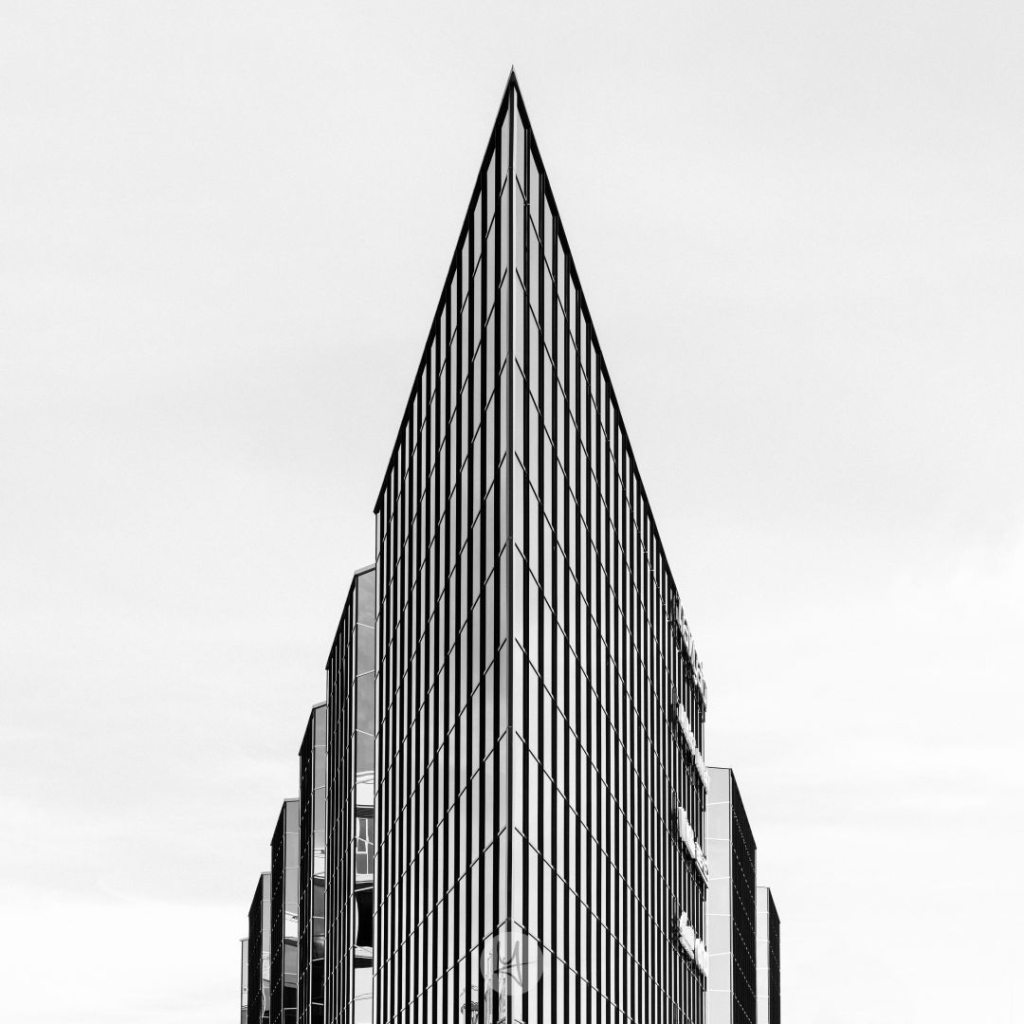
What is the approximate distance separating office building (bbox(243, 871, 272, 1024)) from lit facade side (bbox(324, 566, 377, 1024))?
40.5 m

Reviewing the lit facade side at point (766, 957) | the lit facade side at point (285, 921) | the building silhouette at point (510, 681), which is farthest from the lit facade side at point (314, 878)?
the lit facade side at point (766, 957)

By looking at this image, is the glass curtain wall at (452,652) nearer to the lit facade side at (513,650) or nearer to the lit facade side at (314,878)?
the lit facade side at (513,650)

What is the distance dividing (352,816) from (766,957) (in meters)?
73.3

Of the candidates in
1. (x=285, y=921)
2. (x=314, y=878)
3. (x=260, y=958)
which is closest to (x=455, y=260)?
(x=314, y=878)

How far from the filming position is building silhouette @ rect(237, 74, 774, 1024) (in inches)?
1807

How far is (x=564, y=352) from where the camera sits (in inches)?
2098

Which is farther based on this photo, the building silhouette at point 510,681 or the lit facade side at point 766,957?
the lit facade side at point 766,957

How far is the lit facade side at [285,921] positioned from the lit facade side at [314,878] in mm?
4147

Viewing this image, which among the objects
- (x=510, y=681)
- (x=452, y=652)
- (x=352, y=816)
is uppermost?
(x=452, y=652)

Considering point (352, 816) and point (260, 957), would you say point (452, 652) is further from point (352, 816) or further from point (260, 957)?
point (260, 957)

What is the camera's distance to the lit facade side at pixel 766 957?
134 m

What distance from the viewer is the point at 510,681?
147 feet

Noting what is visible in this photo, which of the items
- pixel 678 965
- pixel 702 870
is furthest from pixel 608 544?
pixel 702 870

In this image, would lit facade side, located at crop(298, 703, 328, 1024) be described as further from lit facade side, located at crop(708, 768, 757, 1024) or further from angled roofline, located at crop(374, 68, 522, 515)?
angled roofline, located at crop(374, 68, 522, 515)
